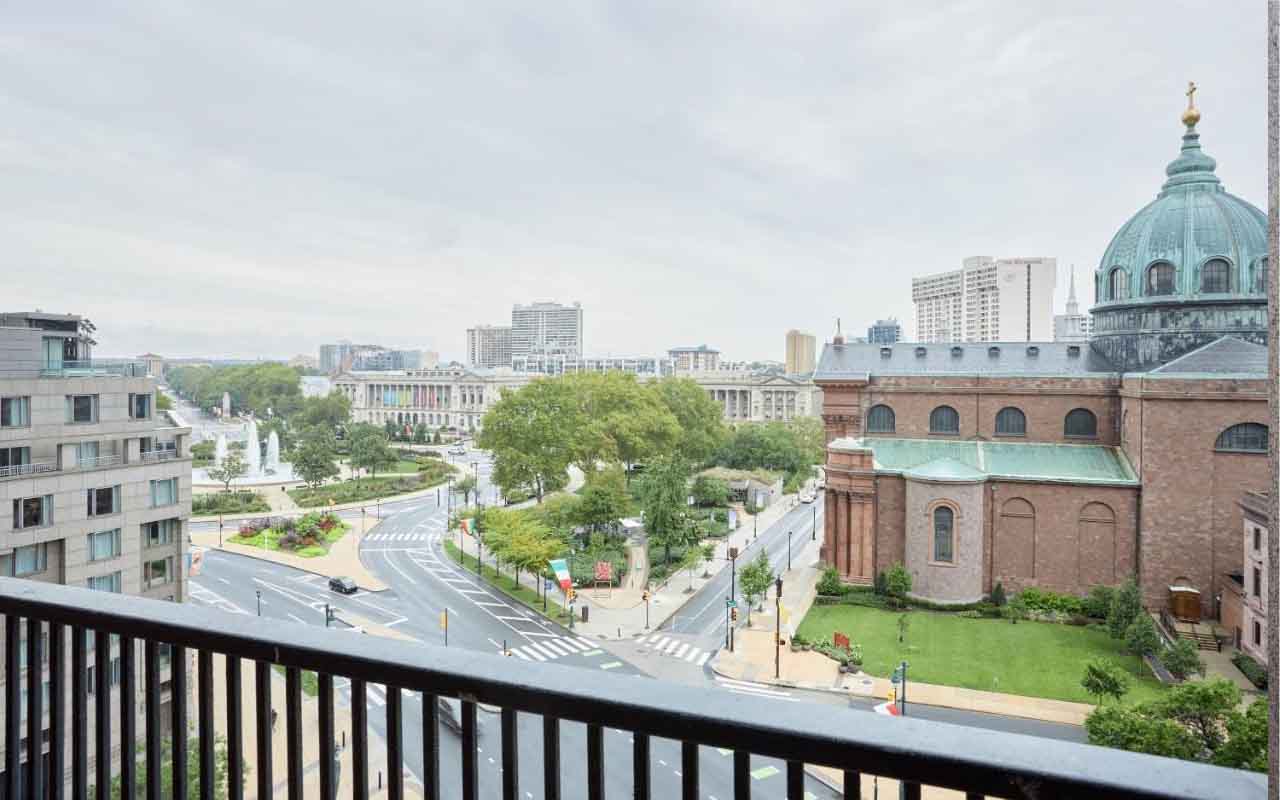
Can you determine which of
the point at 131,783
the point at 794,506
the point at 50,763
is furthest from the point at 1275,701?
the point at 794,506

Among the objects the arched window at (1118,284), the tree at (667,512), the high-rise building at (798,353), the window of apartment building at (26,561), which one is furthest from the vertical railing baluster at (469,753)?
the high-rise building at (798,353)

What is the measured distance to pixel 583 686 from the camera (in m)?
1.83

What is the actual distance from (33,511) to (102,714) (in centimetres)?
1326

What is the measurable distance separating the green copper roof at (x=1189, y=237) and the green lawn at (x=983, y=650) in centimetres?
1293

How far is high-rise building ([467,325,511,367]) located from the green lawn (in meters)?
132

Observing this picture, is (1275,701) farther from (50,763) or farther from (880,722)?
(50,763)

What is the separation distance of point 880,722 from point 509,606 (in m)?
24.3

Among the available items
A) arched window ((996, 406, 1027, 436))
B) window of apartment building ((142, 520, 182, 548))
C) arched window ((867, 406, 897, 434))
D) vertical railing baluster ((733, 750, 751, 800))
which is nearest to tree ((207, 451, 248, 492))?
window of apartment building ((142, 520, 182, 548))

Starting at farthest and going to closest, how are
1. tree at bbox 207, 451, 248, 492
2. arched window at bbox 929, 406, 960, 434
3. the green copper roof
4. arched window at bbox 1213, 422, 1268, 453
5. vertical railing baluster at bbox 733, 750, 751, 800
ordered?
tree at bbox 207, 451, 248, 492
arched window at bbox 929, 406, 960, 434
the green copper roof
arched window at bbox 1213, 422, 1268, 453
vertical railing baluster at bbox 733, 750, 751, 800

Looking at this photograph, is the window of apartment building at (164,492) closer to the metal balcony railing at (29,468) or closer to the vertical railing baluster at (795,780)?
the metal balcony railing at (29,468)

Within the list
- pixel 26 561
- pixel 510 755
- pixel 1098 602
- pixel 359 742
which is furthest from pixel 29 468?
pixel 1098 602

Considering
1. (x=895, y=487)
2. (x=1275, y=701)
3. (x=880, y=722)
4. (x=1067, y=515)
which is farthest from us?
(x=895, y=487)

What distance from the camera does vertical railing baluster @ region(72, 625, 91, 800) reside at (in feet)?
8.45

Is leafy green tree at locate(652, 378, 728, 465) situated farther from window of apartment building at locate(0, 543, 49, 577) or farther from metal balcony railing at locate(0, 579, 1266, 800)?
metal balcony railing at locate(0, 579, 1266, 800)
